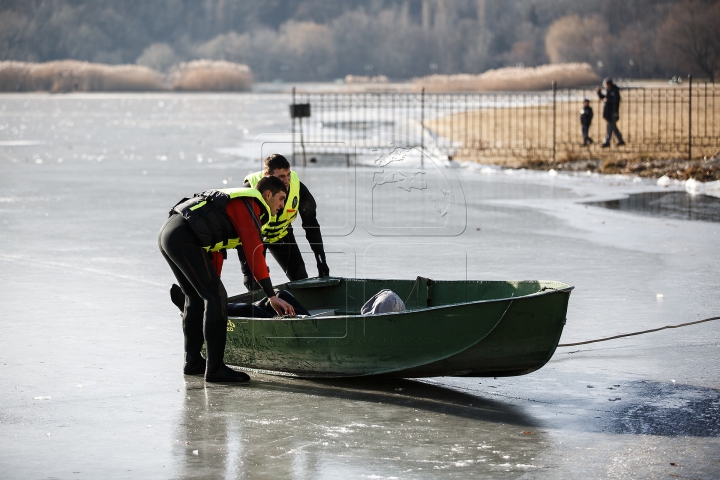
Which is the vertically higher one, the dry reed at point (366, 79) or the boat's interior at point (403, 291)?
the dry reed at point (366, 79)

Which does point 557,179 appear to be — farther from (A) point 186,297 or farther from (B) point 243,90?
(B) point 243,90

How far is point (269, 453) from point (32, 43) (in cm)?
16772

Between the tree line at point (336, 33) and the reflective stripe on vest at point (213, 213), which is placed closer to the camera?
the reflective stripe on vest at point (213, 213)

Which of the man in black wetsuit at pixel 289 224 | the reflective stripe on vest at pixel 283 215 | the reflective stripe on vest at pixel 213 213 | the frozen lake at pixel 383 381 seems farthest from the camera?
the reflective stripe on vest at pixel 283 215

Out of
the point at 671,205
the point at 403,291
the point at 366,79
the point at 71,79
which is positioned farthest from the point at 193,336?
the point at 366,79

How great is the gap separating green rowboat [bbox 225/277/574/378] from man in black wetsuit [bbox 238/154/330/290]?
3.85 feet

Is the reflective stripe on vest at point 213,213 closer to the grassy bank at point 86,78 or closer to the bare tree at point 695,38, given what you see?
the bare tree at point 695,38

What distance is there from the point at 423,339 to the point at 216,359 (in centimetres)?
135

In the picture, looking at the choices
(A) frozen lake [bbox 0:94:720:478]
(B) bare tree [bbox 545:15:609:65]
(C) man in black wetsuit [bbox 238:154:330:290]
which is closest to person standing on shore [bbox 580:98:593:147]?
(A) frozen lake [bbox 0:94:720:478]

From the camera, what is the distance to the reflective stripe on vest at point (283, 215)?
7844 millimetres

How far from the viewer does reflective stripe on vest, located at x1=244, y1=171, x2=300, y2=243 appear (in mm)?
7844

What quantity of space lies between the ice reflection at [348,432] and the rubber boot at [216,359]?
0.32 feet

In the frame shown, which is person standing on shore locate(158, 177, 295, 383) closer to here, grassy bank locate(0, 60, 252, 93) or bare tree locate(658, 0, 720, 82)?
bare tree locate(658, 0, 720, 82)

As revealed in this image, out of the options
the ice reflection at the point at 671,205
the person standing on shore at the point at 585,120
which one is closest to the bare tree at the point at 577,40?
the person standing on shore at the point at 585,120
